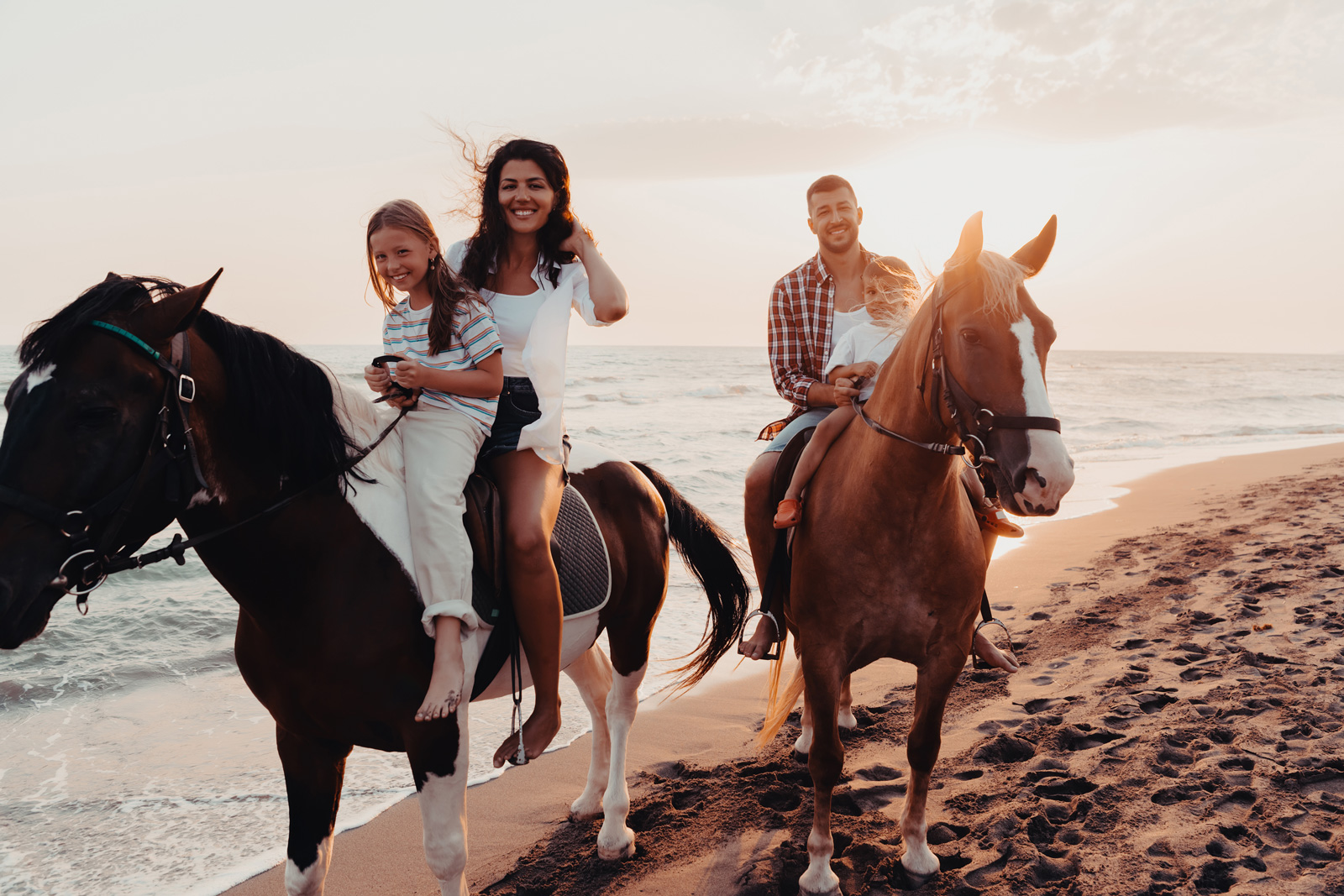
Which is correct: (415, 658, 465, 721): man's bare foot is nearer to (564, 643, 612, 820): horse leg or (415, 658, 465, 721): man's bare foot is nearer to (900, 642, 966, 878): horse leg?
(564, 643, 612, 820): horse leg

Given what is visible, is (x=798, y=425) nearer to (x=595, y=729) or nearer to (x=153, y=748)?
(x=595, y=729)

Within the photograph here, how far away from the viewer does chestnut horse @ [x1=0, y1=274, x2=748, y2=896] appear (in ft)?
5.19

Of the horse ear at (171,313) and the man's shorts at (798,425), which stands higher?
the horse ear at (171,313)

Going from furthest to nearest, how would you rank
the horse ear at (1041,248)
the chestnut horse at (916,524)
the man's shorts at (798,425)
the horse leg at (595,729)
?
the man's shorts at (798,425) < the horse leg at (595,729) < the horse ear at (1041,248) < the chestnut horse at (916,524)

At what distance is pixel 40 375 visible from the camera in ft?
5.21

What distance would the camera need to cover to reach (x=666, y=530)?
11.4 ft

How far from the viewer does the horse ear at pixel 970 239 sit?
2354mm

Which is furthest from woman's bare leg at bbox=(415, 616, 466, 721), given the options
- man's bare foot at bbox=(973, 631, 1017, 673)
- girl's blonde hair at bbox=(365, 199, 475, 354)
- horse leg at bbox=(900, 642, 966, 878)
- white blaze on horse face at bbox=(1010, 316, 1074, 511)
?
man's bare foot at bbox=(973, 631, 1017, 673)

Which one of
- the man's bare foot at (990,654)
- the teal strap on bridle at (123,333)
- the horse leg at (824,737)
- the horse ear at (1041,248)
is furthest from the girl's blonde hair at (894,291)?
the teal strap on bridle at (123,333)

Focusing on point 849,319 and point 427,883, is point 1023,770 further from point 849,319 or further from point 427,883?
point 427,883

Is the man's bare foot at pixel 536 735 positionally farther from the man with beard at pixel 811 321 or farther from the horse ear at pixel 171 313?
the horse ear at pixel 171 313

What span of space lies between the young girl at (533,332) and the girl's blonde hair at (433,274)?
0.18m

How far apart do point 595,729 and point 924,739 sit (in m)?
1.46

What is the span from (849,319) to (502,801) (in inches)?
111
